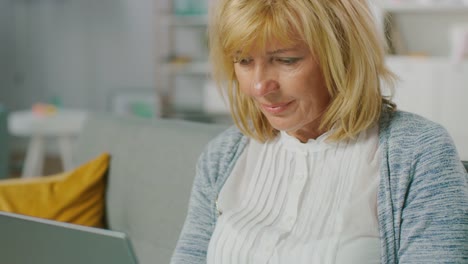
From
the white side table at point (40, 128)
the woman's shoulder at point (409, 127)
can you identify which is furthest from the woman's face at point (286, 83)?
the white side table at point (40, 128)

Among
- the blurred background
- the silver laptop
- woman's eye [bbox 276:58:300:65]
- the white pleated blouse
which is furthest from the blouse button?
the blurred background

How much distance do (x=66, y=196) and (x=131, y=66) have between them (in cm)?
407

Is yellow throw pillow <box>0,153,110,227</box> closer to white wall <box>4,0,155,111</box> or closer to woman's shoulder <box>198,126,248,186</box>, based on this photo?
woman's shoulder <box>198,126,248,186</box>

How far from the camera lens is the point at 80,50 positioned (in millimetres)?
6059

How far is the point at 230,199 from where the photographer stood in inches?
52.5

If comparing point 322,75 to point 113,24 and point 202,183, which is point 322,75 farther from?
point 113,24

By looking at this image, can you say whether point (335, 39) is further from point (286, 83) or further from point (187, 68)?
point (187, 68)

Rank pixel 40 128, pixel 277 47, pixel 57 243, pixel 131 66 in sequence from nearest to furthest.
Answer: pixel 57 243 < pixel 277 47 < pixel 40 128 < pixel 131 66

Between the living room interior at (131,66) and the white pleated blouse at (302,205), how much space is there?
10.1 feet

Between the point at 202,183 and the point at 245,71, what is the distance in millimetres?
267

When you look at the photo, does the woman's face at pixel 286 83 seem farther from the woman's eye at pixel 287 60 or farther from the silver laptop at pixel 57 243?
the silver laptop at pixel 57 243

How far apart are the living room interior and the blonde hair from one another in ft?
10.3

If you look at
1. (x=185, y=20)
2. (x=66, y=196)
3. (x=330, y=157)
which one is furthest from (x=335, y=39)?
(x=185, y=20)

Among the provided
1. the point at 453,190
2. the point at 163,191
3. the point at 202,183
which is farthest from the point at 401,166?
the point at 163,191
